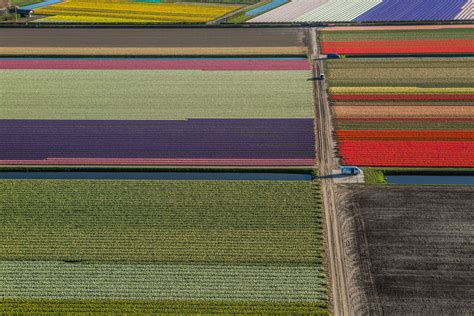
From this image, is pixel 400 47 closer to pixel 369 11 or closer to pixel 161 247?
pixel 369 11

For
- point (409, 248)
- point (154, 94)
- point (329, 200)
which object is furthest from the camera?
point (154, 94)

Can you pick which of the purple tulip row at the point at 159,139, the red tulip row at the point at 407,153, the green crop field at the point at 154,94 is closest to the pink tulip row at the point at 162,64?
the green crop field at the point at 154,94

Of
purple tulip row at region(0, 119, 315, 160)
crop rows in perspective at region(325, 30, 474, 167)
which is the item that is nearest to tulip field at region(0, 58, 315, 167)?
purple tulip row at region(0, 119, 315, 160)

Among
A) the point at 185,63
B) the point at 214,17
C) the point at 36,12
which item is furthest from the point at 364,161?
the point at 36,12

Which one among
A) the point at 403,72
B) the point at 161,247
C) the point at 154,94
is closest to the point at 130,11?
the point at 154,94

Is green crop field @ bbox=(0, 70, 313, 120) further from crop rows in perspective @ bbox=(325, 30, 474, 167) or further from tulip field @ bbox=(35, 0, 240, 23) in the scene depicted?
→ tulip field @ bbox=(35, 0, 240, 23)

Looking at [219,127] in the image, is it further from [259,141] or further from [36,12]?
[36,12]

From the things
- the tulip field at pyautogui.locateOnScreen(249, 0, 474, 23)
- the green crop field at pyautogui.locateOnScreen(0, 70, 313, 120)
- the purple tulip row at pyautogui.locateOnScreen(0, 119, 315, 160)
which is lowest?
the purple tulip row at pyautogui.locateOnScreen(0, 119, 315, 160)
